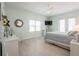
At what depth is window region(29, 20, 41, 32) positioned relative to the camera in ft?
19.8

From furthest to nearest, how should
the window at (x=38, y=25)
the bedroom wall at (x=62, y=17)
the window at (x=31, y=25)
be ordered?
the window at (x=38, y=25) < the window at (x=31, y=25) < the bedroom wall at (x=62, y=17)

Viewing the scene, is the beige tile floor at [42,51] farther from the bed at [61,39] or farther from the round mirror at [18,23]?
the round mirror at [18,23]

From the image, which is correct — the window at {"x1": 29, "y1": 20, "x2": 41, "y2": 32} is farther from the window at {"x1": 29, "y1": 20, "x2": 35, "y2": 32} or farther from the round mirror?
the round mirror

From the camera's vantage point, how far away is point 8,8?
4523 mm

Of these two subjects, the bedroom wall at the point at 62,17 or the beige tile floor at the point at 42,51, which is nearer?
the beige tile floor at the point at 42,51

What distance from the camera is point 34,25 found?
20.7 ft

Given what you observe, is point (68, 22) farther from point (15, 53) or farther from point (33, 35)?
point (15, 53)

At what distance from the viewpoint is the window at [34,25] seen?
6031mm

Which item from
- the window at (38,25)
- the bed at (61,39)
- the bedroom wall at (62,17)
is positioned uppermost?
the bedroom wall at (62,17)

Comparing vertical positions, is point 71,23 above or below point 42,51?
above

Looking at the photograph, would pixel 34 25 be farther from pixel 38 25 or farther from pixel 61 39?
pixel 61 39

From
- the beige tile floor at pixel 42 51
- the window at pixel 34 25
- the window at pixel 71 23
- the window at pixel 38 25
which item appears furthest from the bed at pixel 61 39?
the window at pixel 38 25

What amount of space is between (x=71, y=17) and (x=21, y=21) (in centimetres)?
329

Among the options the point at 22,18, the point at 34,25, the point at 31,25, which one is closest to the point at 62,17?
the point at 34,25
